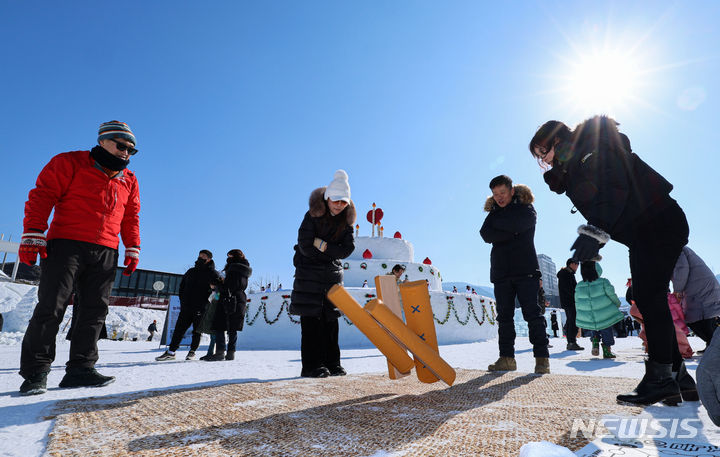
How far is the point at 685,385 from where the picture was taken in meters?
1.70

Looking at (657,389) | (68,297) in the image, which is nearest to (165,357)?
(68,297)

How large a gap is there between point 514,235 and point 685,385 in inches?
67.5

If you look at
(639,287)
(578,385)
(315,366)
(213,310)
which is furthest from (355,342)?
(639,287)

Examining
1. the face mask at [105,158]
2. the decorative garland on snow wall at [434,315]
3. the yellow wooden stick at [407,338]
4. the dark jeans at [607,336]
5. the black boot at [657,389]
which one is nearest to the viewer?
the black boot at [657,389]

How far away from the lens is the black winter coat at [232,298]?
193 inches

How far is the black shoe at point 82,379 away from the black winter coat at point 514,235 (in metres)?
3.06

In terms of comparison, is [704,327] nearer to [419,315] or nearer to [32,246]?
[419,315]

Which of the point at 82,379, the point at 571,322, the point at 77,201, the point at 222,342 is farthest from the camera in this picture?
the point at 571,322

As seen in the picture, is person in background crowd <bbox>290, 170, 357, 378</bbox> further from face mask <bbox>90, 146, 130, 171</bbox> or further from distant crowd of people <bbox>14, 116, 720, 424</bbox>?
face mask <bbox>90, 146, 130, 171</bbox>

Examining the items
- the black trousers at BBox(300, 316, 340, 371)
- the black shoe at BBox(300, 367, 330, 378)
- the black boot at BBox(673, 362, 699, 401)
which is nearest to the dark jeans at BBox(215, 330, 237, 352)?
the black trousers at BBox(300, 316, 340, 371)

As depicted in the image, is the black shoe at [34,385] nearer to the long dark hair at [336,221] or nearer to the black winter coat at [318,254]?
the black winter coat at [318,254]

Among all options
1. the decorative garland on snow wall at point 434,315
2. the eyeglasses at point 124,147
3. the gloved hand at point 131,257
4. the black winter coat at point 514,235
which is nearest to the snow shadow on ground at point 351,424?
the black winter coat at point 514,235

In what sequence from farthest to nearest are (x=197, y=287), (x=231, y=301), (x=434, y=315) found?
(x=434, y=315), (x=197, y=287), (x=231, y=301)

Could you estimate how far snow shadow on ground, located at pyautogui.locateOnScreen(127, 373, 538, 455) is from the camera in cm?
102
